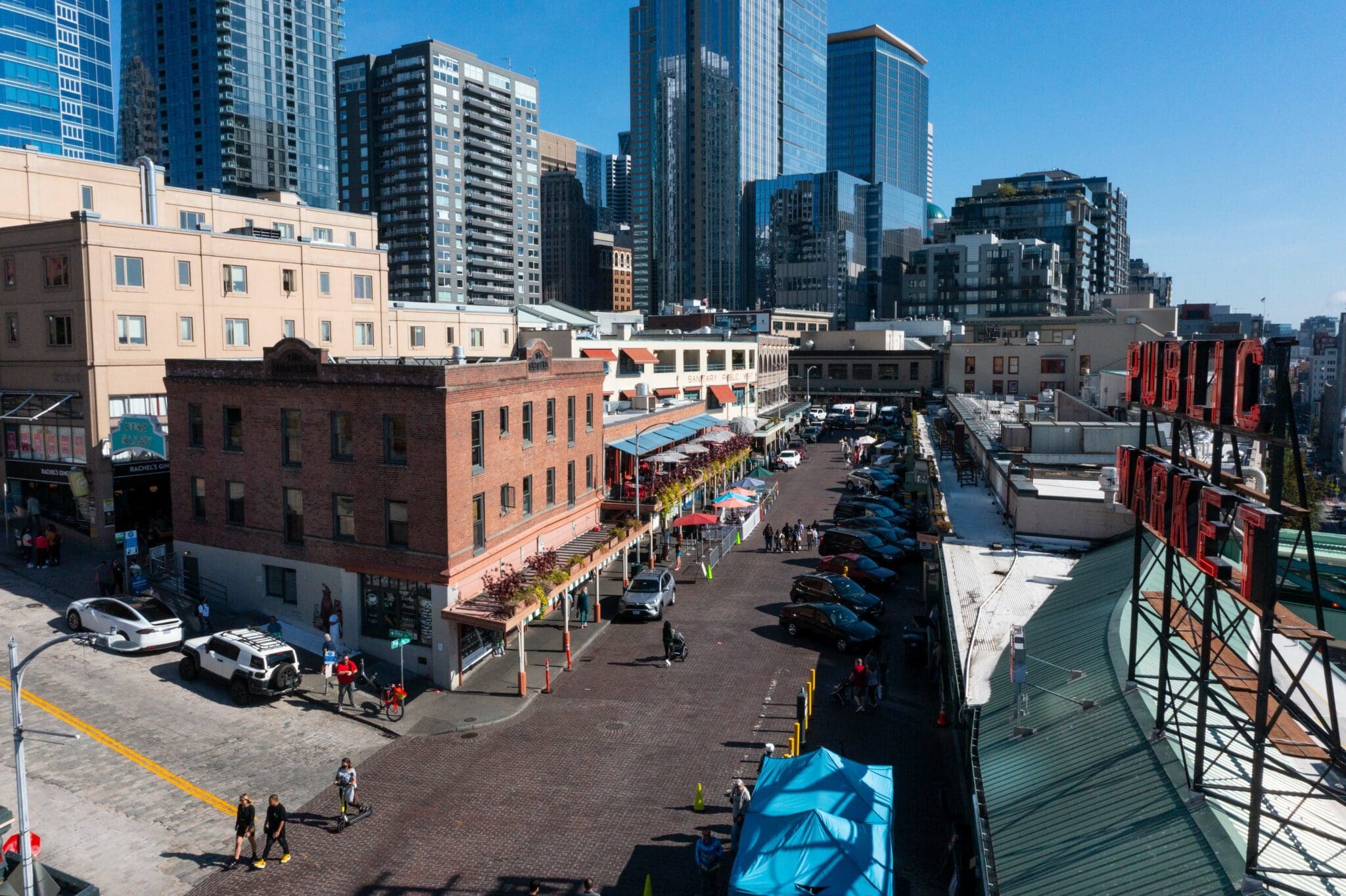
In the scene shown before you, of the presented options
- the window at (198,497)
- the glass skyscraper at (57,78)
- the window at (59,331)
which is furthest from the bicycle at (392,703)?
the glass skyscraper at (57,78)

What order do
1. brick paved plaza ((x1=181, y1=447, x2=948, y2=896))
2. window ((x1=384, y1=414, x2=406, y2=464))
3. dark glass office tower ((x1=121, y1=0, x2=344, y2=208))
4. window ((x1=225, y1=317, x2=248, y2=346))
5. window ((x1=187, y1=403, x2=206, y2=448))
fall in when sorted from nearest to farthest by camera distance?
brick paved plaza ((x1=181, y1=447, x2=948, y2=896)) → window ((x1=384, y1=414, x2=406, y2=464)) → window ((x1=187, y1=403, x2=206, y2=448)) → window ((x1=225, y1=317, x2=248, y2=346)) → dark glass office tower ((x1=121, y1=0, x2=344, y2=208))

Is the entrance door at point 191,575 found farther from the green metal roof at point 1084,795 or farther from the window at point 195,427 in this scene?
the green metal roof at point 1084,795

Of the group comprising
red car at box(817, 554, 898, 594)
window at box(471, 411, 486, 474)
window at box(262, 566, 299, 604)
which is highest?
window at box(471, 411, 486, 474)

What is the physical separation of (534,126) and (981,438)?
498ft

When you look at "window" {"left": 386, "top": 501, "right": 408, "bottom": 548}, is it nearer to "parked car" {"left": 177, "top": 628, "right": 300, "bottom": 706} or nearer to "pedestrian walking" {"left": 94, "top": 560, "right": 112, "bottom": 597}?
"parked car" {"left": 177, "top": 628, "right": 300, "bottom": 706}

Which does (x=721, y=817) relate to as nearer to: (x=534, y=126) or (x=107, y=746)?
(x=107, y=746)

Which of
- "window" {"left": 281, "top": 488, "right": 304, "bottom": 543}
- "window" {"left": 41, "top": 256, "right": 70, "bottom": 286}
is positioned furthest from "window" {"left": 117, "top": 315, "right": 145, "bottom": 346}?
"window" {"left": 281, "top": 488, "right": 304, "bottom": 543}

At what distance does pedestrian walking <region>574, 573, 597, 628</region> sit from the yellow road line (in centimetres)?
1653

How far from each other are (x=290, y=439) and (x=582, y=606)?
44.2ft

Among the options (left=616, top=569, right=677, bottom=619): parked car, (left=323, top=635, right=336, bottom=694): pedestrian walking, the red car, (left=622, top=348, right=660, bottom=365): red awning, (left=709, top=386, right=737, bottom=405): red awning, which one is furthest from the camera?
(left=709, top=386, right=737, bottom=405): red awning

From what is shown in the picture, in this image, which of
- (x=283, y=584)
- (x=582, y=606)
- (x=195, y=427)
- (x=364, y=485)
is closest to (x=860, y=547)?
(x=582, y=606)

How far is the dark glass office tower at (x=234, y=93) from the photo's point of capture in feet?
499

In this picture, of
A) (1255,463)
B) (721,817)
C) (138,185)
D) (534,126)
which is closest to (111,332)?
(138,185)

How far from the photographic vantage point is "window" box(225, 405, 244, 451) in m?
35.4
